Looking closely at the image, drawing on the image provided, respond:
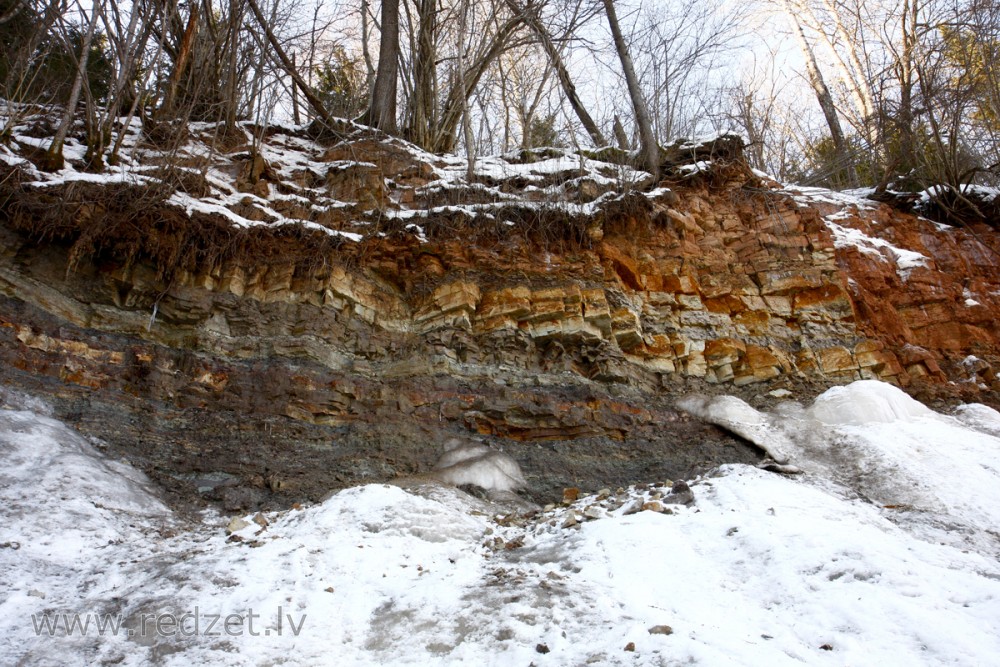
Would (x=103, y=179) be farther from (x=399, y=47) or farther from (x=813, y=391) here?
(x=813, y=391)

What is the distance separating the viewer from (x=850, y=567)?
3.44 m

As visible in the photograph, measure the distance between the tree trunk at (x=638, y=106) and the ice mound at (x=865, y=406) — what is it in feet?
14.5

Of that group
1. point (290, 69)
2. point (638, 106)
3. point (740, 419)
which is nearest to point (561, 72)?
point (638, 106)

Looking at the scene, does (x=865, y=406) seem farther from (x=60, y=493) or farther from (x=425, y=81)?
(x=425, y=81)

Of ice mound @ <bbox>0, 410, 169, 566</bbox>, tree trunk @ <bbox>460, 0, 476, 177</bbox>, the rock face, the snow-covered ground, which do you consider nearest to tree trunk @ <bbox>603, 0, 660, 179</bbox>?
the rock face

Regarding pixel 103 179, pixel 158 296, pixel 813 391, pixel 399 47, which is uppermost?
pixel 399 47

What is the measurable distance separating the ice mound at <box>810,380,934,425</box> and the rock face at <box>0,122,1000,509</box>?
0.79m

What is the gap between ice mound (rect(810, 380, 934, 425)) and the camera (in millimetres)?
6684

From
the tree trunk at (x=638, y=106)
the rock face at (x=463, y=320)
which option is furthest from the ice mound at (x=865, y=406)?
the tree trunk at (x=638, y=106)

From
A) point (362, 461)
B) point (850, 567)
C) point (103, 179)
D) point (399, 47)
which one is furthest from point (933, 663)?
point (399, 47)

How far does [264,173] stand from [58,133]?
2.51m

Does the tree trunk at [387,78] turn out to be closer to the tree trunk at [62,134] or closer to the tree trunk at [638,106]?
the tree trunk at [638,106]

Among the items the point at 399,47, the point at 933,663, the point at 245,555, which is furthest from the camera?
the point at 399,47

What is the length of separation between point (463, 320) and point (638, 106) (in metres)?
5.62
